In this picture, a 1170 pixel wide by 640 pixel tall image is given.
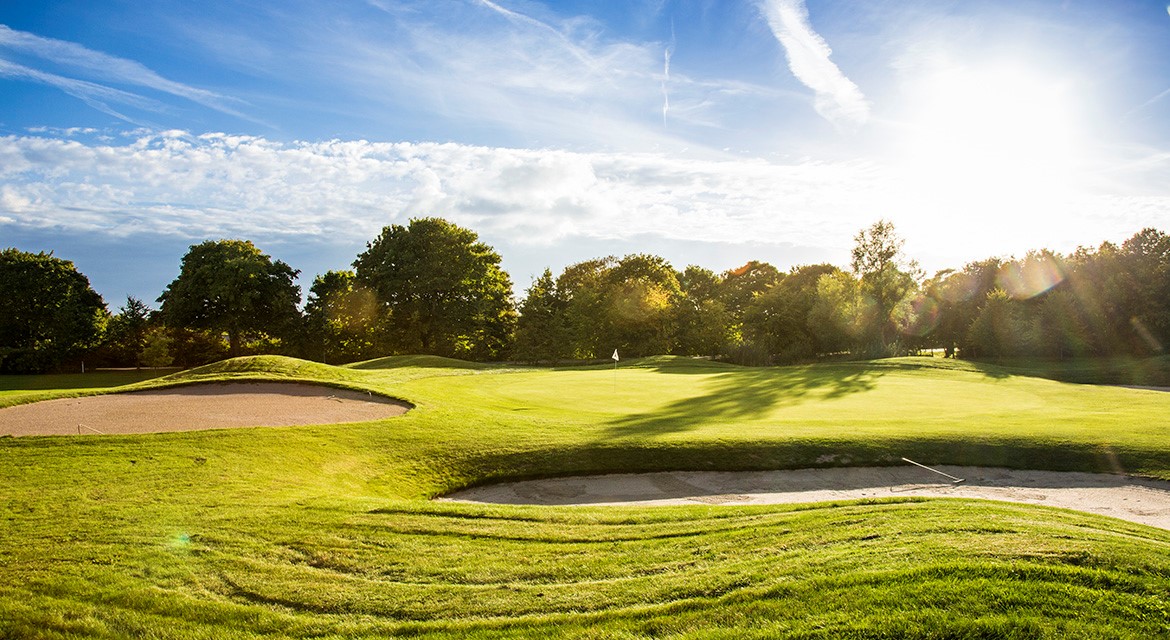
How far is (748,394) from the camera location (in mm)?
22312

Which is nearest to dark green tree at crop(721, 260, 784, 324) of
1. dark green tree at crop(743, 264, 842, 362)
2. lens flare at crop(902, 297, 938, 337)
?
lens flare at crop(902, 297, 938, 337)

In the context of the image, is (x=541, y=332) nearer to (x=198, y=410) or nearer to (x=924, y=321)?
(x=924, y=321)

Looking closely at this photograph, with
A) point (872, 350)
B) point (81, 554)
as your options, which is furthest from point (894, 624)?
point (872, 350)

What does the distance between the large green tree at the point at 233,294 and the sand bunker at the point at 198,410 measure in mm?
29295

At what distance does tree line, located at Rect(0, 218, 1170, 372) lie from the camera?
4034 centimetres

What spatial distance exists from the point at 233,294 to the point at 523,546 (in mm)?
42681

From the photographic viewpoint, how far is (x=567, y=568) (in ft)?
18.3

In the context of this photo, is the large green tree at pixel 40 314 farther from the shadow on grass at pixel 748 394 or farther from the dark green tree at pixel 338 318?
the shadow on grass at pixel 748 394

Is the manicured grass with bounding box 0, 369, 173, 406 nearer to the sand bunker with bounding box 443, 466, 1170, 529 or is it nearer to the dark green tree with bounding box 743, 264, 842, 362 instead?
the sand bunker with bounding box 443, 466, 1170, 529

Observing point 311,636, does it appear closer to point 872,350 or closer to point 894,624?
point 894,624

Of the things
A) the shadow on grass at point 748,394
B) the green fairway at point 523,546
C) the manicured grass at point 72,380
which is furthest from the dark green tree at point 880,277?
the manicured grass at point 72,380

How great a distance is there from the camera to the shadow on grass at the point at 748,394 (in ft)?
49.2

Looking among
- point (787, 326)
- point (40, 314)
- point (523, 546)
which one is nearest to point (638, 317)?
point (787, 326)

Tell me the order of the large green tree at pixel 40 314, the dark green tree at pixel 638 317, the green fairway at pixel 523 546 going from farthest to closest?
the dark green tree at pixel 638 317, the large green tree at pixel 40 314, the green fairway at pixel 523 546
